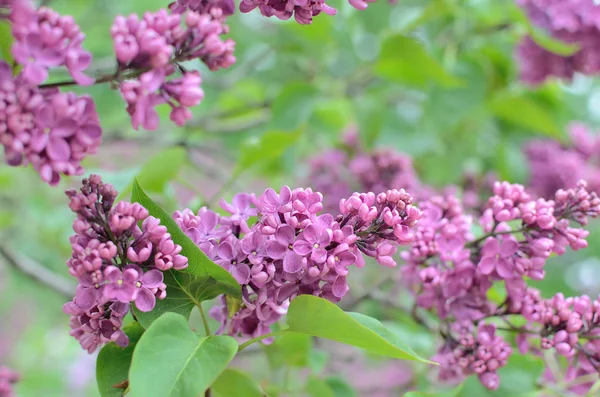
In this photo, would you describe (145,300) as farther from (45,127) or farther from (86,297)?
(45,127)

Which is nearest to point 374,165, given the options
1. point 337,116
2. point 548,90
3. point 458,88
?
point 458,88

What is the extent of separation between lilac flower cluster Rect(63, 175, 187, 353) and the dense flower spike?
0.05 m

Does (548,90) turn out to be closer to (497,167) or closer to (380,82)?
(497,167)

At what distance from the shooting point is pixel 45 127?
1.95 feet

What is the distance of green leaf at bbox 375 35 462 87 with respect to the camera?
155 centimetres

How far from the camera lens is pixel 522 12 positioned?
1.66m

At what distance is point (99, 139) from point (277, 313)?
27 centimetres

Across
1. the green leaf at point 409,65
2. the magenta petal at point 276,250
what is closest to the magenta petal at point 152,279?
the magenta petal at point 276,250

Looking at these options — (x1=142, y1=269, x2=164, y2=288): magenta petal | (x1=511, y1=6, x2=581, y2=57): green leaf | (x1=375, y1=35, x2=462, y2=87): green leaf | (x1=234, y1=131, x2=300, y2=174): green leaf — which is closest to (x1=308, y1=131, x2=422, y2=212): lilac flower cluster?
(x1=375, y1=35, x2=462, y2=87): green leaf

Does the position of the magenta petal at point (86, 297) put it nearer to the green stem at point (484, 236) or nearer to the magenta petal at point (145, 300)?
the magenta petal at point (145, 300)

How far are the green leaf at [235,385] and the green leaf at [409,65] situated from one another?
977mm

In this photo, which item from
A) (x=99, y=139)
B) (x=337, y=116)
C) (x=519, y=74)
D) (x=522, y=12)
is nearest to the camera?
(x=99, y=139)

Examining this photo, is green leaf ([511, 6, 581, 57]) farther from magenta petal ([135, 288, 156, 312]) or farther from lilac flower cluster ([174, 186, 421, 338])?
magenta petal ([135, 288, 156, 312])

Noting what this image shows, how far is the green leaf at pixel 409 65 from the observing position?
155 cm
